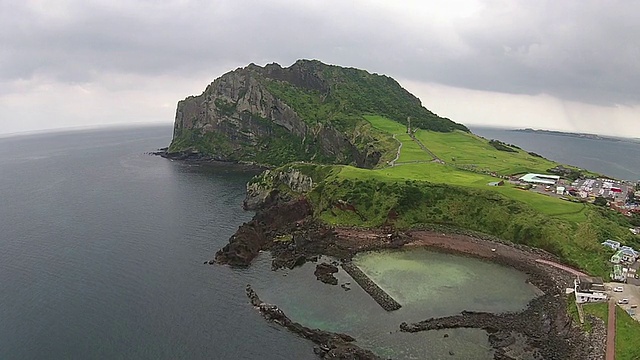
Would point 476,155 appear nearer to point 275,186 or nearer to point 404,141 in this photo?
point 404,141

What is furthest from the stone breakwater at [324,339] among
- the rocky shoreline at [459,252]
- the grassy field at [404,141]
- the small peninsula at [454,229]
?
the grassy field at [404,141]

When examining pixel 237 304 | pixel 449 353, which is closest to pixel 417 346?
pixel 449 353

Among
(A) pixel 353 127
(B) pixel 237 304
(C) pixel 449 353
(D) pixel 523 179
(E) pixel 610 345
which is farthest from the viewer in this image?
(A) pixel 353 127

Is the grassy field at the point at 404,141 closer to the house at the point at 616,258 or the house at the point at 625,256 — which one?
the house at the point at 625,256

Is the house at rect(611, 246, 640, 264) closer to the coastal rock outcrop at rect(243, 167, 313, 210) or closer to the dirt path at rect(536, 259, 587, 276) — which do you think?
the dirt path at rect(536, 259, 587, 276)

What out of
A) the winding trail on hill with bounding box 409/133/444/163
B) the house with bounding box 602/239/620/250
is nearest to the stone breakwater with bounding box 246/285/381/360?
the house with bounding box 602/239/620/250

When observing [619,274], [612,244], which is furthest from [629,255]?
[619,274]

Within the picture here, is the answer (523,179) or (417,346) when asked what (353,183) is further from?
(417,346)
